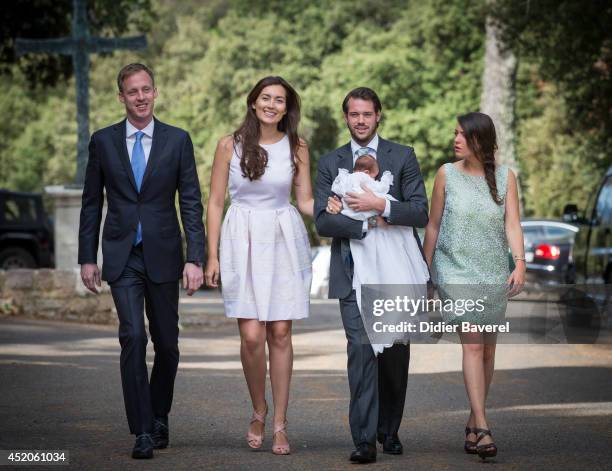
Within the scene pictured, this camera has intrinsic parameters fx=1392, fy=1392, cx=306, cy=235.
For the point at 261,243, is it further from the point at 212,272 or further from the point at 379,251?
the point at 379,251

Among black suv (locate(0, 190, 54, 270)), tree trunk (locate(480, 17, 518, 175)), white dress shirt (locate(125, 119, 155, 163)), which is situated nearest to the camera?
white dress shirt (locate(125, 119, 155, 163))

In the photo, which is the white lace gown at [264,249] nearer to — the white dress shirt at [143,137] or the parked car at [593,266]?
A: the white dress shirt at [143,137]

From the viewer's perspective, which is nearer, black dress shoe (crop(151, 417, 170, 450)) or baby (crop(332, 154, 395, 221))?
baby (crop(332, 154, 395, 221))

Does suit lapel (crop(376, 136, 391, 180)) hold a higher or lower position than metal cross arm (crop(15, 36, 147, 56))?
lower

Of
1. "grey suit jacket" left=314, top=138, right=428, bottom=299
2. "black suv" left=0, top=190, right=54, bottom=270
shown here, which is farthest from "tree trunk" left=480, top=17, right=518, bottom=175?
"grey suit jacket" left=314, top=138, right=428, bottom=299

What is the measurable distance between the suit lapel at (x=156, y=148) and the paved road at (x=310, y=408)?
1509mm

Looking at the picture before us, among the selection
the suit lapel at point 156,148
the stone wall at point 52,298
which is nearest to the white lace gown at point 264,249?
the suit lapel at point 156,148

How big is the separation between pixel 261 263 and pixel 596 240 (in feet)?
32.3

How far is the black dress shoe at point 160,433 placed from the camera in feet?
25.3

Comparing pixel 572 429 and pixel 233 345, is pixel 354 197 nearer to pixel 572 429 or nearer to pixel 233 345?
pixel 572 429

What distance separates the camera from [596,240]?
1689 cm

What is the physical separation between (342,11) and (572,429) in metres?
40.6

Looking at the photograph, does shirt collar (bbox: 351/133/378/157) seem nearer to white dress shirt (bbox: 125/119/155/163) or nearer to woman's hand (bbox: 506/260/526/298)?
woman's hand (bbox: 506/260/526/298)

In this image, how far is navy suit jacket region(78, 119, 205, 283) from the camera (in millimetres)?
7707
